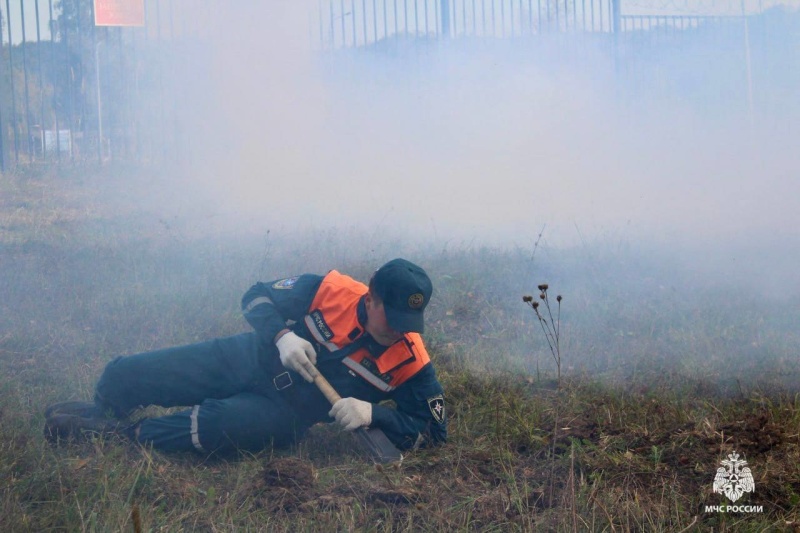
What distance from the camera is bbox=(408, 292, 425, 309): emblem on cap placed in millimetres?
3461

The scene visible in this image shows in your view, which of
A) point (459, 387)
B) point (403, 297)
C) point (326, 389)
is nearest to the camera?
point (403, 297)

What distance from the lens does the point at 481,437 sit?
3.75 m

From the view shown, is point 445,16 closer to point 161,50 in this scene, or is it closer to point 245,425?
point 161,50

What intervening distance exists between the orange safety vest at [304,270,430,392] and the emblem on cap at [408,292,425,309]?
214 millimetres

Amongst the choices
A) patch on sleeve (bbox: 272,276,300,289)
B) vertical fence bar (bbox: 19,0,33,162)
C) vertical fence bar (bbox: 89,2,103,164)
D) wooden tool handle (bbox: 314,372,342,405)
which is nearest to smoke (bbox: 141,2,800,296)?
vertical fence bar (bbox: 89,2,103,164)

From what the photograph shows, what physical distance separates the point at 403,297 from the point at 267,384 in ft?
2.61

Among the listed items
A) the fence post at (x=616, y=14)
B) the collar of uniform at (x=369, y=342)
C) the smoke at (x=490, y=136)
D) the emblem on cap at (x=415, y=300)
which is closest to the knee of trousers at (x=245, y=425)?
the collar of uniform at (x=369, y=342)

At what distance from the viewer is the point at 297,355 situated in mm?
3520

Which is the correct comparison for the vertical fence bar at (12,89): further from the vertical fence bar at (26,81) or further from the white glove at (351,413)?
the white glove at (351,413)

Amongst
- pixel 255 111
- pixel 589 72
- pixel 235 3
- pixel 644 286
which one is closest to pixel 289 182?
pixel 255 111


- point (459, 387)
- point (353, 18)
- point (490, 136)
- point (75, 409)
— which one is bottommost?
point (459, 387)

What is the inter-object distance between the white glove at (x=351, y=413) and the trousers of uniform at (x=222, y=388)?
27 cm

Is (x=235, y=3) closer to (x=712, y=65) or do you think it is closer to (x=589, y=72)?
(x=589, y=72)

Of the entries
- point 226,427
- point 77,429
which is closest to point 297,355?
point 226,427
